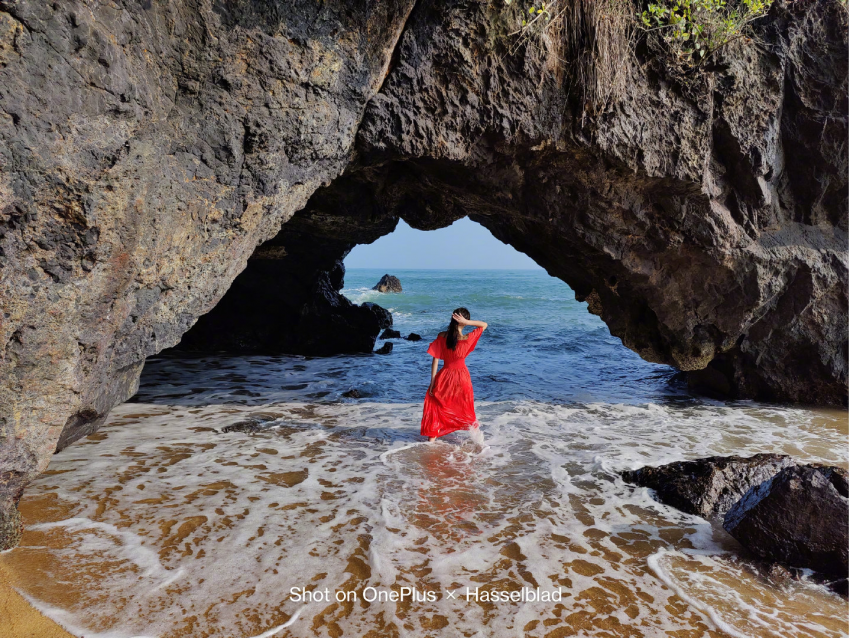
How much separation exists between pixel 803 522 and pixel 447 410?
3370 millimetres

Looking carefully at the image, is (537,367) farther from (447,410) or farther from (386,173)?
(386,173)

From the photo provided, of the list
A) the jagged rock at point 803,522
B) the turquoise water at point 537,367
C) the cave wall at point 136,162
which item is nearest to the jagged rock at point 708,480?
the jagged rock at point 803,522

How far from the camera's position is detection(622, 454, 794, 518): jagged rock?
427 centimetres

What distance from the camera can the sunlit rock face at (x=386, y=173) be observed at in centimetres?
314

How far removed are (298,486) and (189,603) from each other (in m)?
1.66

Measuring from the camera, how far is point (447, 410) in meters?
6.05

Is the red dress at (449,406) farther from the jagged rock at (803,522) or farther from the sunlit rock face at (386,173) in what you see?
the jagged rock at (803,522)

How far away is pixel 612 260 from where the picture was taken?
677cm

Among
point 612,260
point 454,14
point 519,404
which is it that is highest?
point 454,14

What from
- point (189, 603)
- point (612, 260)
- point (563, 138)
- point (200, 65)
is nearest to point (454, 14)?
point (563, 138)

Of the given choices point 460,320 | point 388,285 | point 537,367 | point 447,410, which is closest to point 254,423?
point 447,410

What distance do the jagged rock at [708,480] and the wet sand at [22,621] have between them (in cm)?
416

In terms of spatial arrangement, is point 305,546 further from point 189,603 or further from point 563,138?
point 563,138

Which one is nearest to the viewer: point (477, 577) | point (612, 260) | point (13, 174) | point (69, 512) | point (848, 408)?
point (13, 174)
